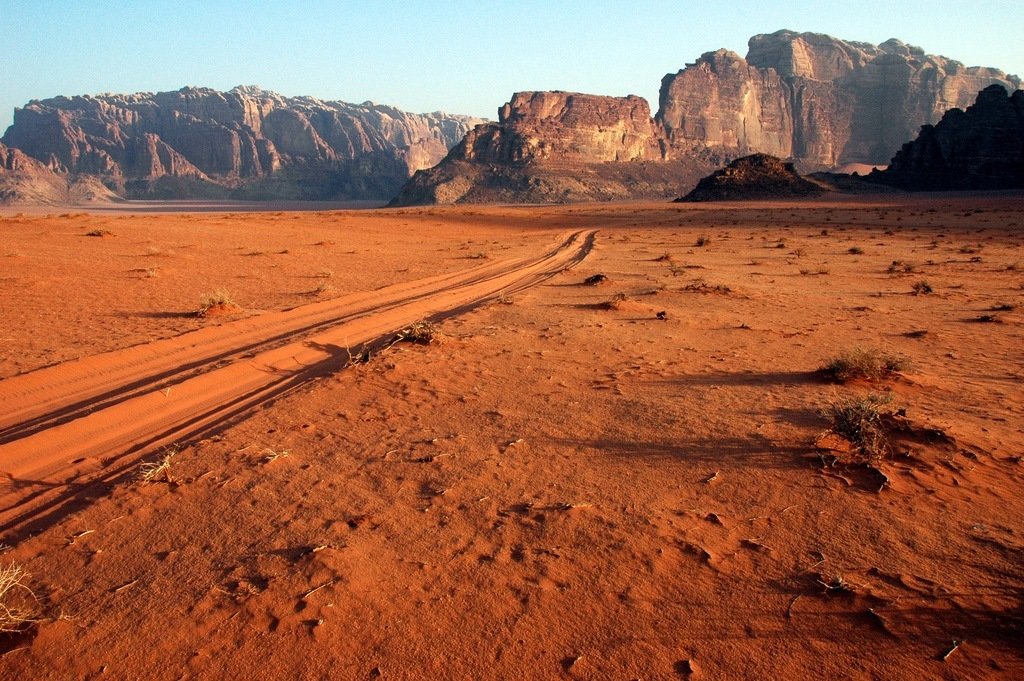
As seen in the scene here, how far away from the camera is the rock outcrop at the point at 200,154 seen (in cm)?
16275

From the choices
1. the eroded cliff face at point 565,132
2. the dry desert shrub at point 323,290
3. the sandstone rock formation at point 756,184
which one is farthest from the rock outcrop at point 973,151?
the dry desert shrub at point 323,290

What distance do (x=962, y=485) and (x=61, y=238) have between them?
24.9 m

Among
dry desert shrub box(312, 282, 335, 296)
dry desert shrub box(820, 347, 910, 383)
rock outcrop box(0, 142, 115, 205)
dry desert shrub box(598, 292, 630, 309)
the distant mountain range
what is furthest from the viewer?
the distant mountain range

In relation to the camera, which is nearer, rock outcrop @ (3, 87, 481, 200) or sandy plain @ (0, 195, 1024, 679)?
sandy plain @ (0, 195, 1024, 679)

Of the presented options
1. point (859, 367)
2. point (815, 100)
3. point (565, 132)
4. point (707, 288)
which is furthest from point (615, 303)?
point (815, 100)

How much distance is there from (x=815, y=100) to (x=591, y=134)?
7952 centimetres

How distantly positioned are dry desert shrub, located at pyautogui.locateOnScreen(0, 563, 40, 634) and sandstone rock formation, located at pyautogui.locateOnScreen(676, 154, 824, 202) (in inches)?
2987

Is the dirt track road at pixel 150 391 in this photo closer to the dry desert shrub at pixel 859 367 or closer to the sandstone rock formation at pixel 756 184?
the dry desert shrub at pixel 859 367

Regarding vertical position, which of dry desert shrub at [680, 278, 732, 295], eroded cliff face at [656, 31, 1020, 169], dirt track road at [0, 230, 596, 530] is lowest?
dirt track road at [0, 230, 596, 530]

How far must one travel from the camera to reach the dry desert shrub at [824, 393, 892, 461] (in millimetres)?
4621

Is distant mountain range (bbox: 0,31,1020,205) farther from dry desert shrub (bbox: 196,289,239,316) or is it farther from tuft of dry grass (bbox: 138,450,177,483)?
tuft of dry grass (bbox: 138,450,177,483)

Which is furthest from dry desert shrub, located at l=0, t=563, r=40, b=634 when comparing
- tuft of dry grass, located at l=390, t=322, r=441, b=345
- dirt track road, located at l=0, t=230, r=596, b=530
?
tuft of dry grass, located at l=390, t=322, r=441, b=345

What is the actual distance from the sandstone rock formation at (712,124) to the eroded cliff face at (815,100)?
27 centimetres

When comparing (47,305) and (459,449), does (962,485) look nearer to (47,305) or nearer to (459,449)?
(459,449)
